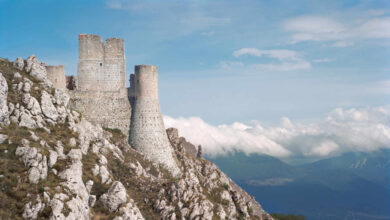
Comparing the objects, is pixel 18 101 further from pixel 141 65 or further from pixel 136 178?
pixel 141 65

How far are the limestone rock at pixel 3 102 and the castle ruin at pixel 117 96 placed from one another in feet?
67.1

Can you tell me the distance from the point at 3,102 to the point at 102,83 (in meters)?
25.8

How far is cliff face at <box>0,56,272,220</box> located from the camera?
3703cm

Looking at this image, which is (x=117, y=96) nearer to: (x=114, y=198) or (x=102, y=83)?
(x=102, y=83)

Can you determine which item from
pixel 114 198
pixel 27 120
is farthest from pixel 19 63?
pixel 114 198

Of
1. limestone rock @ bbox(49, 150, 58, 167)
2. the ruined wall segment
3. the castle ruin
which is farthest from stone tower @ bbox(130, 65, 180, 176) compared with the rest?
limestone rock @ bbox(49, 150, 58, 167)

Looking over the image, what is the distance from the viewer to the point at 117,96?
240 feet

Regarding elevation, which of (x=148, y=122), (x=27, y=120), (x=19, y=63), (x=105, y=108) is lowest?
(x=27, y=120)

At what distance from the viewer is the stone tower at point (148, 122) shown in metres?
71.4

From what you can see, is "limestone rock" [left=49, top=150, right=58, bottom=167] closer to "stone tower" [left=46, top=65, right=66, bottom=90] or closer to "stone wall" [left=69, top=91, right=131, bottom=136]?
"stone tower" [left=46, top=65, right=66, bottom=90]

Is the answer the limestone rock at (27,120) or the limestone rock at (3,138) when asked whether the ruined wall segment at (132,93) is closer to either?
the limestone rock at (27,120)

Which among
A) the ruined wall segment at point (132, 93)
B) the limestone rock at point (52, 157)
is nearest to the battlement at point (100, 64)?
the ruined wall segment at point (132, 93)

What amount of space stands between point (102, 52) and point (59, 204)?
4026 centimetres

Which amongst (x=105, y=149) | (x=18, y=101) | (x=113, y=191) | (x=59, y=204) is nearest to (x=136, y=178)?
(x=105, y=149)
